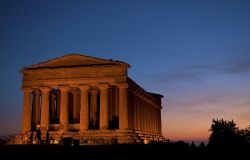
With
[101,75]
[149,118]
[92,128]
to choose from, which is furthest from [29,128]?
[149,118]

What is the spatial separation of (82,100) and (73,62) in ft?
23.4

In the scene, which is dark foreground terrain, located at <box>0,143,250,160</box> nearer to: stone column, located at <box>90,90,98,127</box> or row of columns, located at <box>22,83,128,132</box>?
row of columns, located at <box>22,83,128,132</box>

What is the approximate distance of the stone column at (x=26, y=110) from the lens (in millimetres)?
79625

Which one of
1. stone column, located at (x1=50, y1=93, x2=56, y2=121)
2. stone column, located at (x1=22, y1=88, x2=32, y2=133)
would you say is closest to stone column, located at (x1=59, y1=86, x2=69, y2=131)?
stone column, located at (x1=22, y1=88, x2=32, y2=133)

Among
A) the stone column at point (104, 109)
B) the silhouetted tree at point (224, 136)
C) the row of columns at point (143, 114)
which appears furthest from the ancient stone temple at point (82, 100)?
the silhouetted tree at point (224, 136)

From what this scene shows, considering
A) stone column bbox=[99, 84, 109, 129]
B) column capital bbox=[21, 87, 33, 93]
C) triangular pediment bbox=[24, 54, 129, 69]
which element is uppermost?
triangular pediment bbox=[24, 54, 129, 69]

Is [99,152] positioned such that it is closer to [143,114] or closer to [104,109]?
[104,109]

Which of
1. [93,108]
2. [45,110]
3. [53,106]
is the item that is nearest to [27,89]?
[45,110]

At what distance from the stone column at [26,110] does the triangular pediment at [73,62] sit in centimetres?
468

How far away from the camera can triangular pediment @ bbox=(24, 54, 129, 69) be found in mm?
77188

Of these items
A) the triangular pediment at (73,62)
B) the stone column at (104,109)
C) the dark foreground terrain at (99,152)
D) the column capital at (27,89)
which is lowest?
the dark foreground terrain at (99,152)

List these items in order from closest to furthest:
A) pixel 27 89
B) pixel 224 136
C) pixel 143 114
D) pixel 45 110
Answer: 1. pixel 224 136
2. pixel 45 110
3. pixel 27 89
4. pixel 143 114

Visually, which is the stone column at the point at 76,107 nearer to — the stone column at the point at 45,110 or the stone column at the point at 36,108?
the stone column at the point at 36,108

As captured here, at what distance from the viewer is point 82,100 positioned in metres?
77.6
